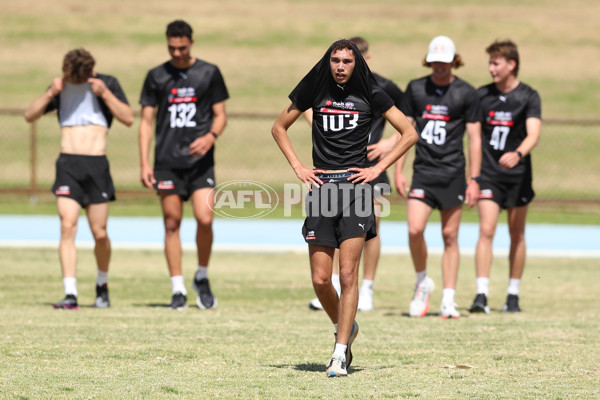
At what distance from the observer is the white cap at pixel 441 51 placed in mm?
9664

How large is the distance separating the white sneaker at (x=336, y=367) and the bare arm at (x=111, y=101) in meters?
4.24

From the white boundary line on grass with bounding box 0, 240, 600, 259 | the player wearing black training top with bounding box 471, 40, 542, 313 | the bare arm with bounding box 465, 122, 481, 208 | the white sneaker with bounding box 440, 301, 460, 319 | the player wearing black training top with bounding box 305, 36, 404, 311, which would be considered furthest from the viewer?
the white boundary line on grass with bounding box 0, 240, 600, 259

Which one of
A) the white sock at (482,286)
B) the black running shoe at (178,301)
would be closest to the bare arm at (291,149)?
the black running shoe at (178,301)

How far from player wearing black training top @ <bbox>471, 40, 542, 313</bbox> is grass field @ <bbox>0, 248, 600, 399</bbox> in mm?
713

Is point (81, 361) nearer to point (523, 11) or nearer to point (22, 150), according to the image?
point (22, 150)

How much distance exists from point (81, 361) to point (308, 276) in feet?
20.2

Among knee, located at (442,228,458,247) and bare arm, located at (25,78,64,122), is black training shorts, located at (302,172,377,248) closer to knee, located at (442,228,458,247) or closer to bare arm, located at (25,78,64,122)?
knee, located at (442,228,458,247)

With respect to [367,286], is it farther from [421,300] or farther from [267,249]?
[267,249]

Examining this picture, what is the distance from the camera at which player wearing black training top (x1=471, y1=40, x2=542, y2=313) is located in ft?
34.2

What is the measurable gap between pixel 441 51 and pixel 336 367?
4052mm

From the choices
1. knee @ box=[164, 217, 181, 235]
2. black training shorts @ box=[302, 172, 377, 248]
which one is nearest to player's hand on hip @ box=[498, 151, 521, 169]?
knee @ box=[164, 217, 181, 235]

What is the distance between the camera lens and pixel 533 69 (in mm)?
44719

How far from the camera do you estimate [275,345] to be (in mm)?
7867

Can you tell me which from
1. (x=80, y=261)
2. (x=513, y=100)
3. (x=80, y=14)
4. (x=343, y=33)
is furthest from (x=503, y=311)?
(x=80, y=14)
